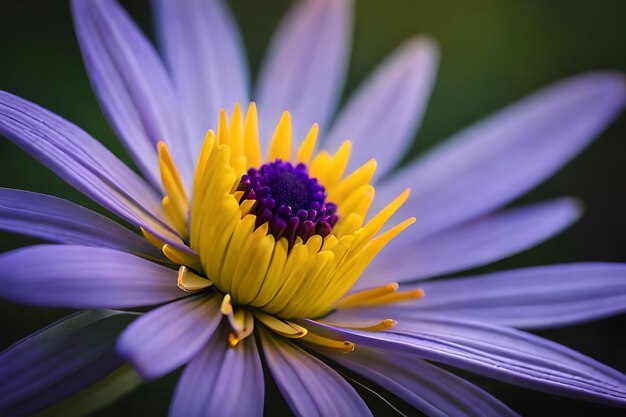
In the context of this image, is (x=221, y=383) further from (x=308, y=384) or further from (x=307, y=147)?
A: (x=307, y=147)

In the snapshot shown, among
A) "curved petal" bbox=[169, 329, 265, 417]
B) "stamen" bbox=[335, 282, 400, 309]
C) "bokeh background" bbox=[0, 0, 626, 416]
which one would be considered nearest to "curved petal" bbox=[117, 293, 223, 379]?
"curved petal" bbox=[169, 329, 265, 417]

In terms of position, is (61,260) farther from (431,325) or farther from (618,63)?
(618,63)

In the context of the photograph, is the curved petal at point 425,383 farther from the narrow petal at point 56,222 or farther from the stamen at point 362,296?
the narrow petal at point 56,222

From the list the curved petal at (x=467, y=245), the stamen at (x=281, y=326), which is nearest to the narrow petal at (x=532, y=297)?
the curved petal at (x=467, y=245)

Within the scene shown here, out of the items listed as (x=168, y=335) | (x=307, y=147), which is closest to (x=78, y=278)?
(x=168, y=335)

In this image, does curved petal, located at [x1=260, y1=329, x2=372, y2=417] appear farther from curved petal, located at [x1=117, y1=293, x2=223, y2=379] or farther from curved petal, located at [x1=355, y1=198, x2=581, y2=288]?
curved petal, located at [x1=355, y1=198, x2=581, y2=288]

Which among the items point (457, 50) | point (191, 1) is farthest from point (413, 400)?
point (457, 50)
